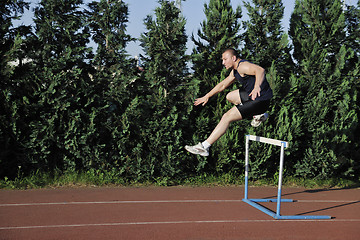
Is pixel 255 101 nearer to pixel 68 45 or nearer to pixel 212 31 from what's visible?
pixel 212 31

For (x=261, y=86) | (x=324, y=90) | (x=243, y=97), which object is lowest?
(x=243, y=97)

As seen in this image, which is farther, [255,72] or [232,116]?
[232,116]

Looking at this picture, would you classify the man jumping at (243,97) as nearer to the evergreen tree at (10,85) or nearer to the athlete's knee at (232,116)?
the athlete's knee at (232,116)

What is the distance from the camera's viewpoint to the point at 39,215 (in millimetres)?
5586

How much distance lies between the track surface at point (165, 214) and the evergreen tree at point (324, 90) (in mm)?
1175

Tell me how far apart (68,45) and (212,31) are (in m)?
3.56

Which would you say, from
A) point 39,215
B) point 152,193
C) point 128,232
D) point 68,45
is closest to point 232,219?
point 128,232

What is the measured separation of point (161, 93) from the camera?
814 centimetres

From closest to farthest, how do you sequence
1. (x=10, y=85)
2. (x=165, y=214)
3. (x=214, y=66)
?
(x=165, y=214), (x=10, y=85), (x=214, y=66)

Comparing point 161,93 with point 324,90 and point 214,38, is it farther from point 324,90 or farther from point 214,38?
point 324,90

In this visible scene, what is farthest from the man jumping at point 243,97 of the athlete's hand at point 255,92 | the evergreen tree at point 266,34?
the evergreen tree at point 266,34

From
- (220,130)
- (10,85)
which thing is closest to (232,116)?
(220,130)

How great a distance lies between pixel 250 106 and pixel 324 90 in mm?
4268

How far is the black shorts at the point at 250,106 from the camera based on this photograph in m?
5.59
